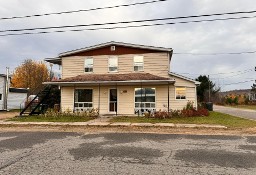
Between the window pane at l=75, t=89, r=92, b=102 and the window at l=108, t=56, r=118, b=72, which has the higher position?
the window at l=108, t=56, r=118, b=72

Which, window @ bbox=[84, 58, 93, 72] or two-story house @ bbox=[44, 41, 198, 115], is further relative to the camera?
window @ bbox=[84, 58, 93, 72]

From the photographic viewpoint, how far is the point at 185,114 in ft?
70.8

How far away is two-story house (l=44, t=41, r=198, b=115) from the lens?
23578 millimetres

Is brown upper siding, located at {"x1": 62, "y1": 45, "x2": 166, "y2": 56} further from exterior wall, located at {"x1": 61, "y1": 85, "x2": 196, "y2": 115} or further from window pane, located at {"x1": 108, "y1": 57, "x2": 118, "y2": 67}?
exterior wall, located at {"x1": 61, "y1": 85, "x2": 196, "y2": 115}

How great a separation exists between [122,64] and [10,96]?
21.3m

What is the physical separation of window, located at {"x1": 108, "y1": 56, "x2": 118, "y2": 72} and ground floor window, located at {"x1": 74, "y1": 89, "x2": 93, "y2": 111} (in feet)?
9.64

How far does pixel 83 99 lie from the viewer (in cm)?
2506

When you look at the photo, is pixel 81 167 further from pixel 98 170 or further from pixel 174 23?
pixel 174 23

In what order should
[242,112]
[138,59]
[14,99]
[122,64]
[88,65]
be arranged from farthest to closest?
[14,99]
[242,112]
[88,65]
[122,64]
[138,59]

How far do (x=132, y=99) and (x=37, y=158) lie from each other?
54.2 ft

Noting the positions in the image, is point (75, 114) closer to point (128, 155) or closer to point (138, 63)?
point (138, 63)

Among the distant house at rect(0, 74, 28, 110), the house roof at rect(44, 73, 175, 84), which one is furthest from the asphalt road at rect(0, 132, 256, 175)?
Result: the distant house at rect(0, 74, 28, 110)

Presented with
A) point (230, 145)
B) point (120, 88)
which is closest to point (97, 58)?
point (120, 88)

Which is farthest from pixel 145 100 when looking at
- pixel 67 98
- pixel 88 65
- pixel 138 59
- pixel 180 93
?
pixel 67 98
